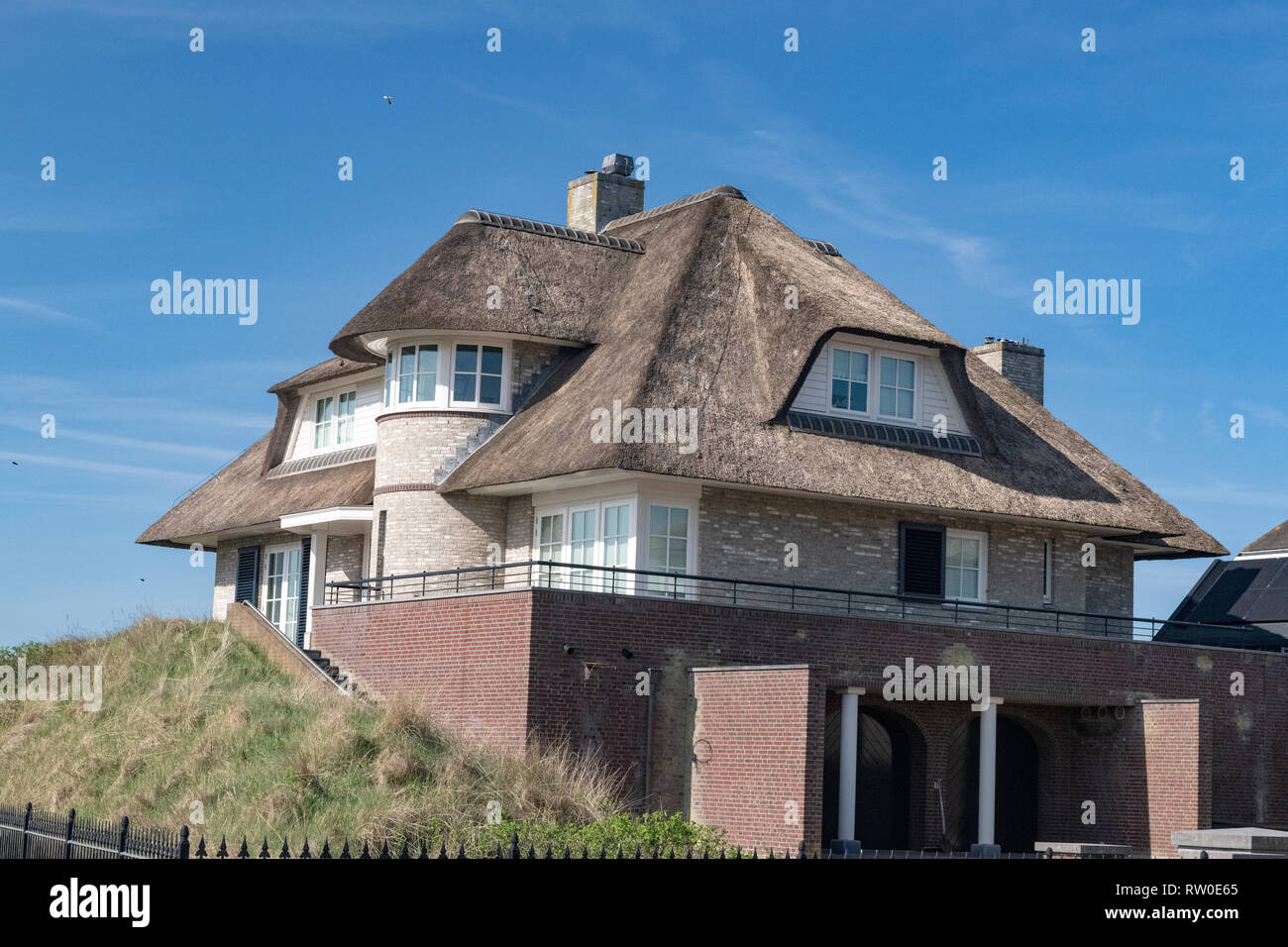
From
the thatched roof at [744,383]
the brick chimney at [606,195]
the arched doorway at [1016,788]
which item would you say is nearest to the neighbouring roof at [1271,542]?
the thatched roof at [744,383]

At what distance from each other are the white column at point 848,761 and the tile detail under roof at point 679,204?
11.7 m

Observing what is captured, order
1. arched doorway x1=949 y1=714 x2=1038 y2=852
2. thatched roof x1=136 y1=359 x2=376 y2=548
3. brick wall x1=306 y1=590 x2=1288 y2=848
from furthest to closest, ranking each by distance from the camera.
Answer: thatched roof x1=136 y1=359 x2=376 y2=548
arched doorway x1=949 y1=714 x2=1038 y2=852
brick wall x1=306 y1=590 x2=1288 y2=848

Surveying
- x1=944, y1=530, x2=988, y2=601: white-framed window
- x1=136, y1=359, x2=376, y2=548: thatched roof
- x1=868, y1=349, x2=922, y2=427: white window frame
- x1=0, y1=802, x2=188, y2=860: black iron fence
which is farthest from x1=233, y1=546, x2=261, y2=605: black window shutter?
x1=0, y1=802, x2=188, y2=860: black iron fence

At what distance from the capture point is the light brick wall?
2742 centimetres

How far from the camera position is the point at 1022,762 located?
28812mm

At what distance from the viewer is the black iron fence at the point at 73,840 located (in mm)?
13695

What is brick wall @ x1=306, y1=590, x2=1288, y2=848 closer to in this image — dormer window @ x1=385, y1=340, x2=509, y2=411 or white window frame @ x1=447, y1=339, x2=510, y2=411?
dormer window @ x1=385, y1=340, x2=509, y2=411

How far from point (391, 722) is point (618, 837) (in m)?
5.35

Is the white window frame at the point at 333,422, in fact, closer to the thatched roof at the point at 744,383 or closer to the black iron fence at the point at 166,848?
the thatched roof at the point at 744,383

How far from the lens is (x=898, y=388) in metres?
29.7

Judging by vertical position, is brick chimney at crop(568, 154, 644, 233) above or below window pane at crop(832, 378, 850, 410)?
above

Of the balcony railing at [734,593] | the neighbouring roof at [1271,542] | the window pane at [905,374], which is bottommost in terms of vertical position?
the balcony railing at [734,593]

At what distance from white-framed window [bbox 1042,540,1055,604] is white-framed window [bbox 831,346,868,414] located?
5110mm
